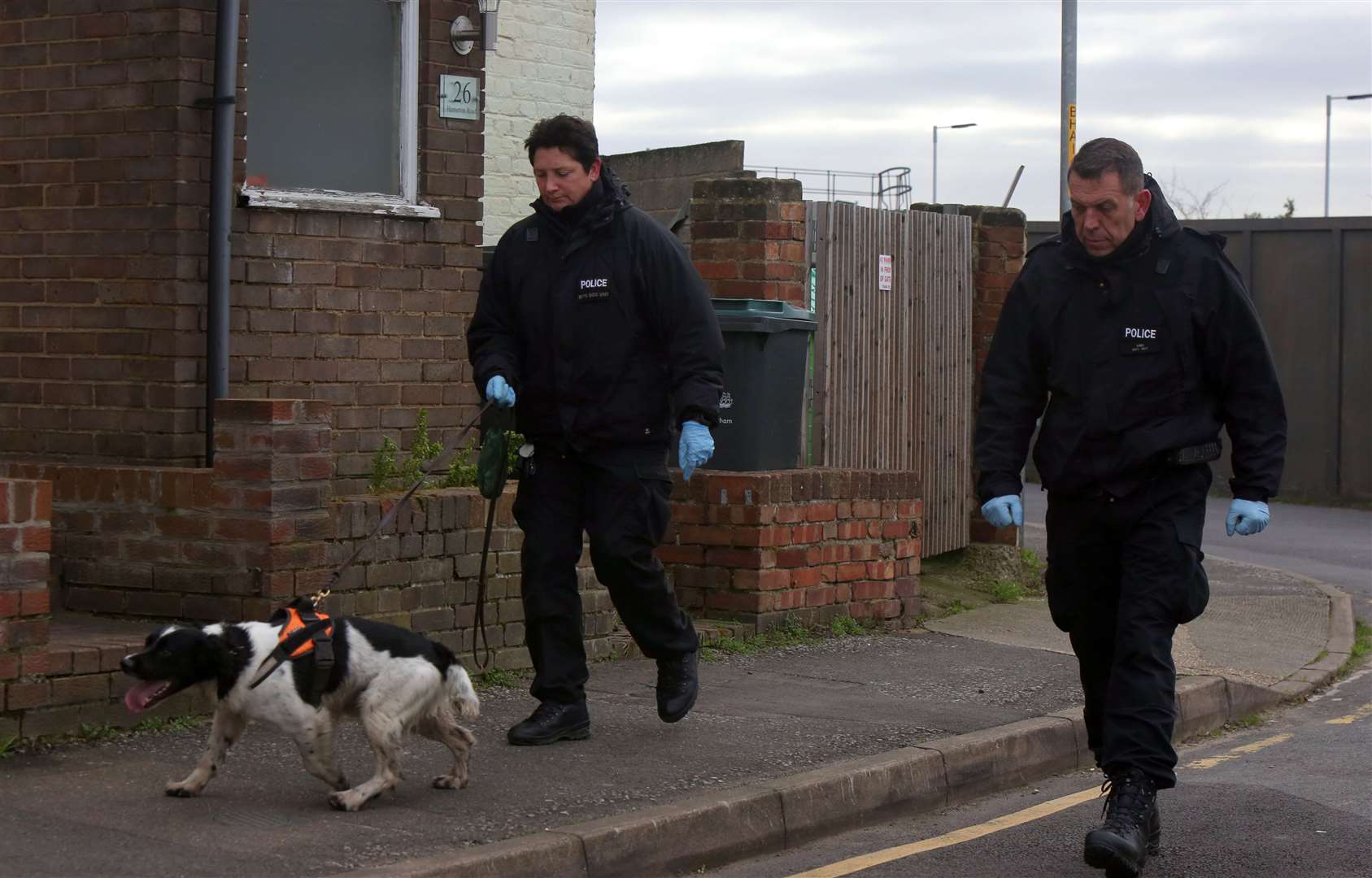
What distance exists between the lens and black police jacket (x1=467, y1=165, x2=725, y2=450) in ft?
20.1

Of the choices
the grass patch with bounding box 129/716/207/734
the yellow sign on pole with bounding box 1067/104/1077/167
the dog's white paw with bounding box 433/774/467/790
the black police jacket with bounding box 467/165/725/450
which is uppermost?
the yellow sign on pole with bounding box 1067/104/1077/167

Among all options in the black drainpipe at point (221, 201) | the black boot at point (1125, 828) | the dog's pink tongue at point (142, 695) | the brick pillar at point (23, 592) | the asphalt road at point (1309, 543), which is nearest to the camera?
the black boot at point (1125, 828)

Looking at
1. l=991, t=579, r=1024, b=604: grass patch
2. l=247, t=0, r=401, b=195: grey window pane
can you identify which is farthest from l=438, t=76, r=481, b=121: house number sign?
l=991, t=579, r=1024, b=604: grass patch

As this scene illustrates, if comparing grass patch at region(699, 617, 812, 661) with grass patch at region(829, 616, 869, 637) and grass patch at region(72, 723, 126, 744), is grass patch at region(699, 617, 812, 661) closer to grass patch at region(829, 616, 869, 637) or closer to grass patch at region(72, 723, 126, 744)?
grass patch at region(829, 616, 869, 637)

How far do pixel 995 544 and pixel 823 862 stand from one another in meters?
6.06

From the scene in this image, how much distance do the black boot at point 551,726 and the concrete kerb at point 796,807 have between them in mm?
834

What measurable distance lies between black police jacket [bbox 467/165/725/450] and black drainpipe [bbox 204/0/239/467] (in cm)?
127

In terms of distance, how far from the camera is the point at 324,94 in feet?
25.1

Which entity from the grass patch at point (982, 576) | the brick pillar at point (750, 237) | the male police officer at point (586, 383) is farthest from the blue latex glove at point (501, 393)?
the grass patch at point (982, 576)

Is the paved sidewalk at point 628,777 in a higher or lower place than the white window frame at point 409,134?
lower

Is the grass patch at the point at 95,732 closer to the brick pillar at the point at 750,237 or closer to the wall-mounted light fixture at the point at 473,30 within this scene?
the wall-mounted light fixture at the point at 473,30

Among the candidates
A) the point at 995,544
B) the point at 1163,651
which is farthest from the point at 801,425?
the point at 1163,651

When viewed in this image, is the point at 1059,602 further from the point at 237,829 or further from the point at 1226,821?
the point at 237,829

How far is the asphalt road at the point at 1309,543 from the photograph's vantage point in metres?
13.0
